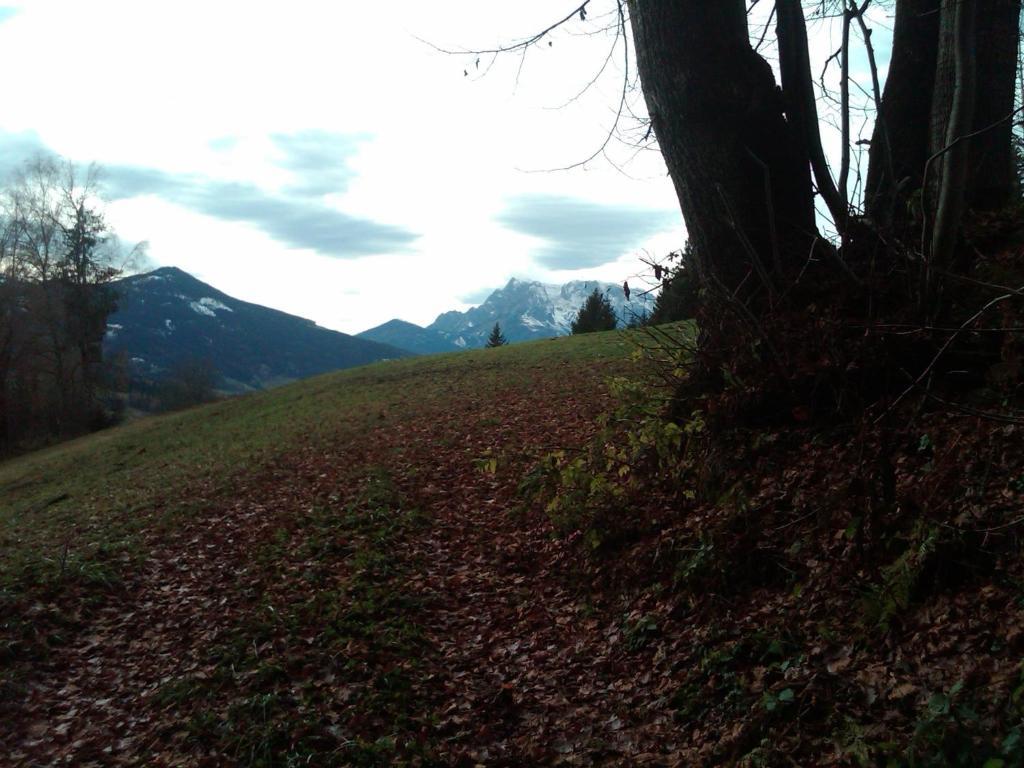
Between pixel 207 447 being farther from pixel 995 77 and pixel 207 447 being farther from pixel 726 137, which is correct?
pixel 995 77

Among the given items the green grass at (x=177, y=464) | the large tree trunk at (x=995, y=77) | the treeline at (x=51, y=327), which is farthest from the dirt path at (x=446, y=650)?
the treeline at (x=51, y=327)

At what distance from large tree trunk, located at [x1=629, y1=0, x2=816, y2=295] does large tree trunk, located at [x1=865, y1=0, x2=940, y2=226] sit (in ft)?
2.56

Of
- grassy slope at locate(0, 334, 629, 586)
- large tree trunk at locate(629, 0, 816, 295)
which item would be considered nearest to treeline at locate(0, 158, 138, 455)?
grassy slope at locate(0, 334, 629, 586)

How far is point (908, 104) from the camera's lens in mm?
6785

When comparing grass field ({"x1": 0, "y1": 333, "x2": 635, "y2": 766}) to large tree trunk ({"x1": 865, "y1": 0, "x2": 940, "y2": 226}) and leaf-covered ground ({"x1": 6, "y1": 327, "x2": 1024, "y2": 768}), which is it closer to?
leaf-covered ground ({"x1": 6, "y1": 327, "x2": 1024, "y2": 768})

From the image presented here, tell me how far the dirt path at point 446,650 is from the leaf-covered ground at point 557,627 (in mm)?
25

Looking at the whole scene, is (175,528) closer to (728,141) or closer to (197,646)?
(197,646)

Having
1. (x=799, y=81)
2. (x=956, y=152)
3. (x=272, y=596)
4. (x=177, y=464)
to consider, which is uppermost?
(x=799, y=81)

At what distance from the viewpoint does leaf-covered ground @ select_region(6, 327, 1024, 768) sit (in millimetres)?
3564

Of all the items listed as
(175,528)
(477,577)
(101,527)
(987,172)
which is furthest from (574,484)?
(101,527)

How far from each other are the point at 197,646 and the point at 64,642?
1.36 metres

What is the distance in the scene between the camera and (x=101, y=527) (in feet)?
31.6

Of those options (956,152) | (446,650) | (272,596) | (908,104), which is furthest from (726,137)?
(272,596)

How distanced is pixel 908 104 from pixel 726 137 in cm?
191
